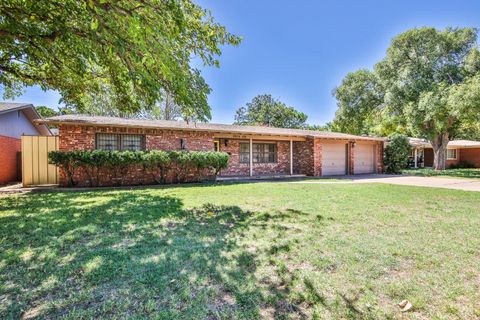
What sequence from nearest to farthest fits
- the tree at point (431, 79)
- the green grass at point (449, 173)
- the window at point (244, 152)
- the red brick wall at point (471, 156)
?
1. the green grass at point (449, 173)
2. the window at point (244, 152)
3. the tree at point (431, 79)
4. the red brick wall at point (471, 156)

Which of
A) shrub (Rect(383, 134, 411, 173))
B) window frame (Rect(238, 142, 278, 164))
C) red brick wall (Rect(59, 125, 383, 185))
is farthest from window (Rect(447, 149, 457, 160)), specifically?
window frame (Rect(238, 142, 278, 164))

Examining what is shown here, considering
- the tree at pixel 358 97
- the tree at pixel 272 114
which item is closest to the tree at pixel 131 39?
the tree at pixel 358 97

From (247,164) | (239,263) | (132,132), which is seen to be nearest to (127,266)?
(239,263)

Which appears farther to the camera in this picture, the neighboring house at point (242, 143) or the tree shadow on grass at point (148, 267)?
the neighboring house at point (242, 143)

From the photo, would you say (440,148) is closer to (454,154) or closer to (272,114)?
(454,154)

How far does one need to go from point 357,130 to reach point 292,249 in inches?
1003

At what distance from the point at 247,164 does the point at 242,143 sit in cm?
131

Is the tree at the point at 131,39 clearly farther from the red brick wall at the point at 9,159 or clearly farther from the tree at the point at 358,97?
the tree at the point at 358,97

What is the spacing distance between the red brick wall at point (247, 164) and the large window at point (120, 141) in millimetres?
4619

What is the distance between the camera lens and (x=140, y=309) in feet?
7.41

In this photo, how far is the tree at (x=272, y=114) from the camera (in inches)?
1598

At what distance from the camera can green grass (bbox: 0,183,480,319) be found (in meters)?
2.32

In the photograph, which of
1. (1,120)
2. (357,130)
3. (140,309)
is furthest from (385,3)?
(1,120)

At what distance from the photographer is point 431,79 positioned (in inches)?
728
